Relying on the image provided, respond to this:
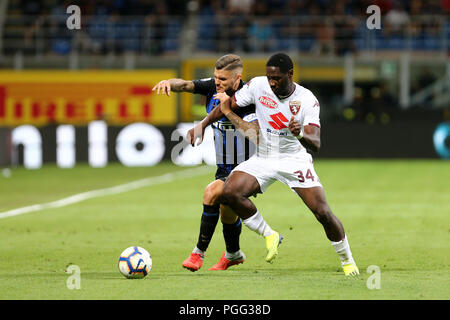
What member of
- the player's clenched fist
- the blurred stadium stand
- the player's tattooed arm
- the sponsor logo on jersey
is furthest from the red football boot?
the blurred stadium stand

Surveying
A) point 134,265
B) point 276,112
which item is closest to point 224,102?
point 276,112

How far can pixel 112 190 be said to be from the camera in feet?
60.4

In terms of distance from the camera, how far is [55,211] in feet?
48.3

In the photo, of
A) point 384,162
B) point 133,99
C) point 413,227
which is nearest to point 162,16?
point 133,99

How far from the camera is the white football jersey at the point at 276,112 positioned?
316 inches

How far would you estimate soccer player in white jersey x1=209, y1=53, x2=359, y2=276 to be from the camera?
315 inches

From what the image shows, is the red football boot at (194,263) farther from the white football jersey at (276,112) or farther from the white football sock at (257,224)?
the white football jersey at (276,112)

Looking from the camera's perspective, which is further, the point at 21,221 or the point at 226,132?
the point at 21,221

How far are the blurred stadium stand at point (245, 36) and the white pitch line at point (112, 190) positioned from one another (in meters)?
6.99

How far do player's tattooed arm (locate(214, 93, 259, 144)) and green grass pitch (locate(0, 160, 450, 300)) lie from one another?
4.26 ft

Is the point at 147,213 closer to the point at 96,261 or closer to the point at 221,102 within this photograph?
the point at 96,261

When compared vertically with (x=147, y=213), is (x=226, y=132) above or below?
above
